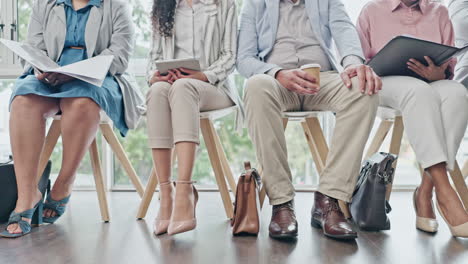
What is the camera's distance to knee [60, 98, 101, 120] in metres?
1.63

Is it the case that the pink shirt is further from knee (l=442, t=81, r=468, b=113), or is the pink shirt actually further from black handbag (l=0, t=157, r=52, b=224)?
black handbag (l=0, t=157, r=52, b=224)

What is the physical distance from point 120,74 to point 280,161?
89 cm

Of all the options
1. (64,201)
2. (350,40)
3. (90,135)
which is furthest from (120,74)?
(350,40)

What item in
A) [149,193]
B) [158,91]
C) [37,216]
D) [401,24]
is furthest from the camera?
[401,24]

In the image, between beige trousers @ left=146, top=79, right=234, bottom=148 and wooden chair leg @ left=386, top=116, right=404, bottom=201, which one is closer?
beige trousers @ left=146, top=79, right=234, bottom=148

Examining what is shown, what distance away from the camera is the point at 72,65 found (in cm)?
162

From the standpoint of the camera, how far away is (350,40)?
1.72m

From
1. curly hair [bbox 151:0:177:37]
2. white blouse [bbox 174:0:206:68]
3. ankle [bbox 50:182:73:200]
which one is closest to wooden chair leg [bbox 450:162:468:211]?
white blouse [bbox 174:0:206:68]

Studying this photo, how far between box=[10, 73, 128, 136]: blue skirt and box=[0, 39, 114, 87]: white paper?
0.22ft

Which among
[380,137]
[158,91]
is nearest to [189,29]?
[158,91]

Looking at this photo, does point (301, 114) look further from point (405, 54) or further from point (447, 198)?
point (447, 198)

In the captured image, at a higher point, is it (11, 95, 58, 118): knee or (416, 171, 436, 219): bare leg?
(11, 95, 58, 118): knee

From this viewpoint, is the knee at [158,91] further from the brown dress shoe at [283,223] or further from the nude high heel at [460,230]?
the nude high heel at [460,230]

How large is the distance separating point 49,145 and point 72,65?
1.26 ft
